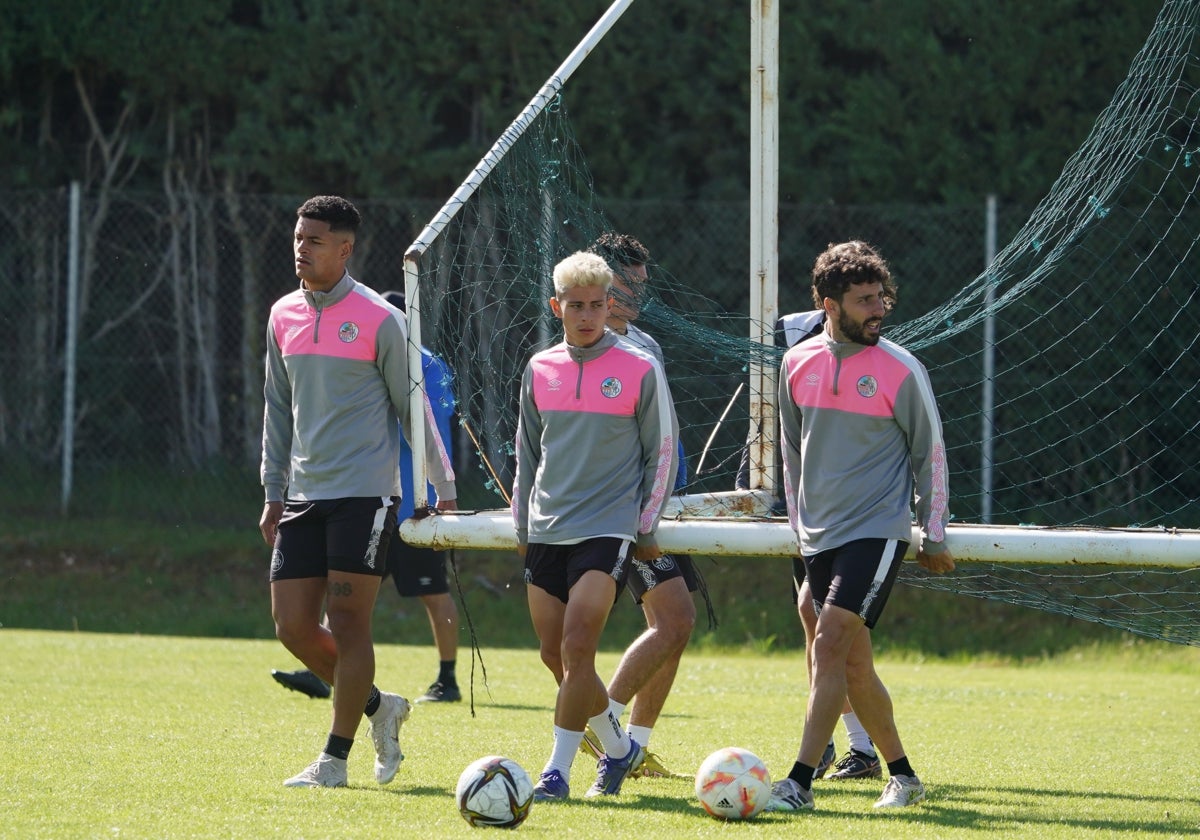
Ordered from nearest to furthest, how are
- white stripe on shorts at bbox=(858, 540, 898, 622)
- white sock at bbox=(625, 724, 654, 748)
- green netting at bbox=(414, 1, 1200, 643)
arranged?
white stripe on shorts at bbox=(858, 540, 898, 622)
white sock at bbox=(625, 724, 654, 748)
green netting at bbox=(414, 1, 1200, 643)

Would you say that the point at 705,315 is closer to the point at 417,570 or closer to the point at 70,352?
the point at 417,570

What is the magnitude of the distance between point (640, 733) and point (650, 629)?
426 millimetres

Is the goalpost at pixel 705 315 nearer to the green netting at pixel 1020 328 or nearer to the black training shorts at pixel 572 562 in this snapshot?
the green netting at pixel 1020 328

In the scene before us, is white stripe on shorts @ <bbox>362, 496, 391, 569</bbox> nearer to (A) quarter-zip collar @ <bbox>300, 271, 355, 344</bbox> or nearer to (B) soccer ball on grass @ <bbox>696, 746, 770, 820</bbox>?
(A) quarter-zip collar @ <bbox>300, 271, 355, 344</bbox>

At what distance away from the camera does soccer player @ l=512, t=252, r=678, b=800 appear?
19.7 ft

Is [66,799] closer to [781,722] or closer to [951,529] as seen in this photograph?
[951,529]

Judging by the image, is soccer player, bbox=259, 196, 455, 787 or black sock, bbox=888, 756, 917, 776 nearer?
black sock, bbox=888, 756, 917, 776

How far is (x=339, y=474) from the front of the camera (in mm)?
6281

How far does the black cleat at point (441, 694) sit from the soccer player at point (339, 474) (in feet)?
9.77

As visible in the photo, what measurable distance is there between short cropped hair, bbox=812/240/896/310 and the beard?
0.07m

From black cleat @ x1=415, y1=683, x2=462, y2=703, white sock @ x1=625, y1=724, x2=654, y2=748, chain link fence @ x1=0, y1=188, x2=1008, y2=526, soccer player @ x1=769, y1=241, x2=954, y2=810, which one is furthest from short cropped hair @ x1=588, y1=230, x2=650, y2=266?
chain link fence @ x1=0, y1=188, x2=1008, y2=526

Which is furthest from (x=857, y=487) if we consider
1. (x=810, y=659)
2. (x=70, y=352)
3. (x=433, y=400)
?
(x=70, y=352)

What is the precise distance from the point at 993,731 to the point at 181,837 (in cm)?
485

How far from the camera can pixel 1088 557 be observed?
6.18m
